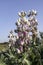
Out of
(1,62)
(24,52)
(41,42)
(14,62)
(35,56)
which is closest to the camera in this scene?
(24,52)

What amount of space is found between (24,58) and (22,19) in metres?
1.16

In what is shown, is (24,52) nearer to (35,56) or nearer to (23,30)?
(23,30)

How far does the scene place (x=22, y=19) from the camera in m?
8.42

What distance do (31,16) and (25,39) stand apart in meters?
1.48

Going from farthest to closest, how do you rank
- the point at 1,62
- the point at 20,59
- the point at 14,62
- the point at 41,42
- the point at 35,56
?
the point at 1,62
the point at 41,42
the point at 35,56
the point at 14,62
the point at 20,59

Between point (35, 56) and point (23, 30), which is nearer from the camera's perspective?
point (23, 30)

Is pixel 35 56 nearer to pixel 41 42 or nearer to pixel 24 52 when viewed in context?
pixel 41 42

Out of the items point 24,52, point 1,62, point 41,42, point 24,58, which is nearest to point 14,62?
point 24,58

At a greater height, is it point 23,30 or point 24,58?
point 23,30

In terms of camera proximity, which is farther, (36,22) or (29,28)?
(36,22)

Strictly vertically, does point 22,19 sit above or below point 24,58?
above

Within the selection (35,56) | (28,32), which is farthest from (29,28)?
(35,56)

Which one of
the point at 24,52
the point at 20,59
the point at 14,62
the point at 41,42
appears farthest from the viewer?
the point at 41,42

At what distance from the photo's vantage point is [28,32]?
8.41 m
